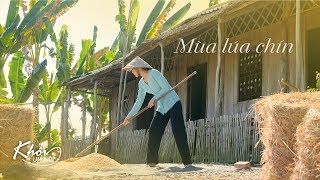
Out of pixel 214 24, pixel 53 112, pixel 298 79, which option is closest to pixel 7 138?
pixel 298 79

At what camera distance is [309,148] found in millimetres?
3990

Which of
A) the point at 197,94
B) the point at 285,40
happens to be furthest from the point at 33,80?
the point at 285,40

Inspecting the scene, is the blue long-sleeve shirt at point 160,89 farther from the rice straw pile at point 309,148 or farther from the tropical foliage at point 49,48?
the tropical foliage at point 49,48

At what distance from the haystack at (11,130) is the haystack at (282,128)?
4251 millimetres

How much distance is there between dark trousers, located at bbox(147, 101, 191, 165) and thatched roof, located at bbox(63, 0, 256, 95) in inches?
123

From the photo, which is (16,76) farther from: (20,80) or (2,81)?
(2,81)

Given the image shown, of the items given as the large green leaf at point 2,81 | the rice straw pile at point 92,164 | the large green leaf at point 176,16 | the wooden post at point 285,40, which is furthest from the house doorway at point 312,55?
the large green leaf at point 2,81

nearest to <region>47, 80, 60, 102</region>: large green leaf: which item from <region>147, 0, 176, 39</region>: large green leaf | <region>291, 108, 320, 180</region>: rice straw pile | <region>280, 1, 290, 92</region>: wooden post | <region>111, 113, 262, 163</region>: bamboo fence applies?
<region>147, 0, 176, 39</region>: large green leaf

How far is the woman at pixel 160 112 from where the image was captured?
826 centimetres

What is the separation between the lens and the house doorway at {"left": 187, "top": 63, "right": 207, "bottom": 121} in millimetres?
14953

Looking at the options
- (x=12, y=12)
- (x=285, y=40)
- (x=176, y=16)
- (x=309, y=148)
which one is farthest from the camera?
(x=176, y=16)

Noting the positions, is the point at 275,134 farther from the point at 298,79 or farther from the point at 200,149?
the point at 200,149

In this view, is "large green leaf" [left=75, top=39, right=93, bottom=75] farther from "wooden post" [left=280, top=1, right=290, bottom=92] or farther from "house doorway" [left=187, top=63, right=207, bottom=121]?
"wooden post" [left=280, top=1, right=290, bottom=92]

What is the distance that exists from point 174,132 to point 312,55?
17.0ft
